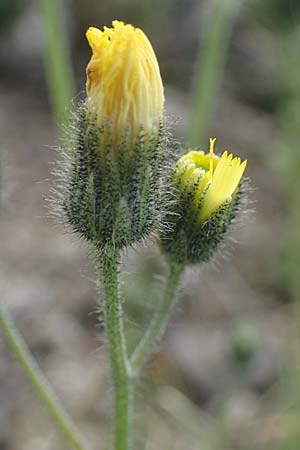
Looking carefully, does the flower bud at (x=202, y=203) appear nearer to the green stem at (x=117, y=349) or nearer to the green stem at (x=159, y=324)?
the green stem at (x=159, y=324)

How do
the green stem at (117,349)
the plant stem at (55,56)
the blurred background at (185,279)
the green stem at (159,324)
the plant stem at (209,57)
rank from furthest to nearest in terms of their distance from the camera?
the plant stem at (209,57)
the blurred background at (185,279)
the plant stem at (55,56)
the green stem at (159,324)
the green stem at (117,349)

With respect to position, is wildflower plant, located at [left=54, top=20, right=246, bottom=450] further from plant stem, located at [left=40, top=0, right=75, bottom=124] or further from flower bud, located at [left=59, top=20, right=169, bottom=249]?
plant stem, located at [left=40, top=0, right=75, bottom=124]

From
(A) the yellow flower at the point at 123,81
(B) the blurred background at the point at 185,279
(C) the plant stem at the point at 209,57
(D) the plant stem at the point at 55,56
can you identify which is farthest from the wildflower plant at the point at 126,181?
(C) the plant stem at the point at 209,57

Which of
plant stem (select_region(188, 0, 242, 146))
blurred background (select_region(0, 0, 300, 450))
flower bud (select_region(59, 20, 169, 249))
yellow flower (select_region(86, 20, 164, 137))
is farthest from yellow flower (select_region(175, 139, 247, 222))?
plant stem (select_region(188, 0, 242, 146))

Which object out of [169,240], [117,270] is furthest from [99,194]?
[169,240]

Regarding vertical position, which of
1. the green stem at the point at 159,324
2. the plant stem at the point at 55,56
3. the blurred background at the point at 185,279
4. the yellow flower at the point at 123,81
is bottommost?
the blurred background at the point at 185,279

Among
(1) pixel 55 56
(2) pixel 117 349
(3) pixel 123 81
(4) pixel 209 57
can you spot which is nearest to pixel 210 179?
(3) pixel 123 81
